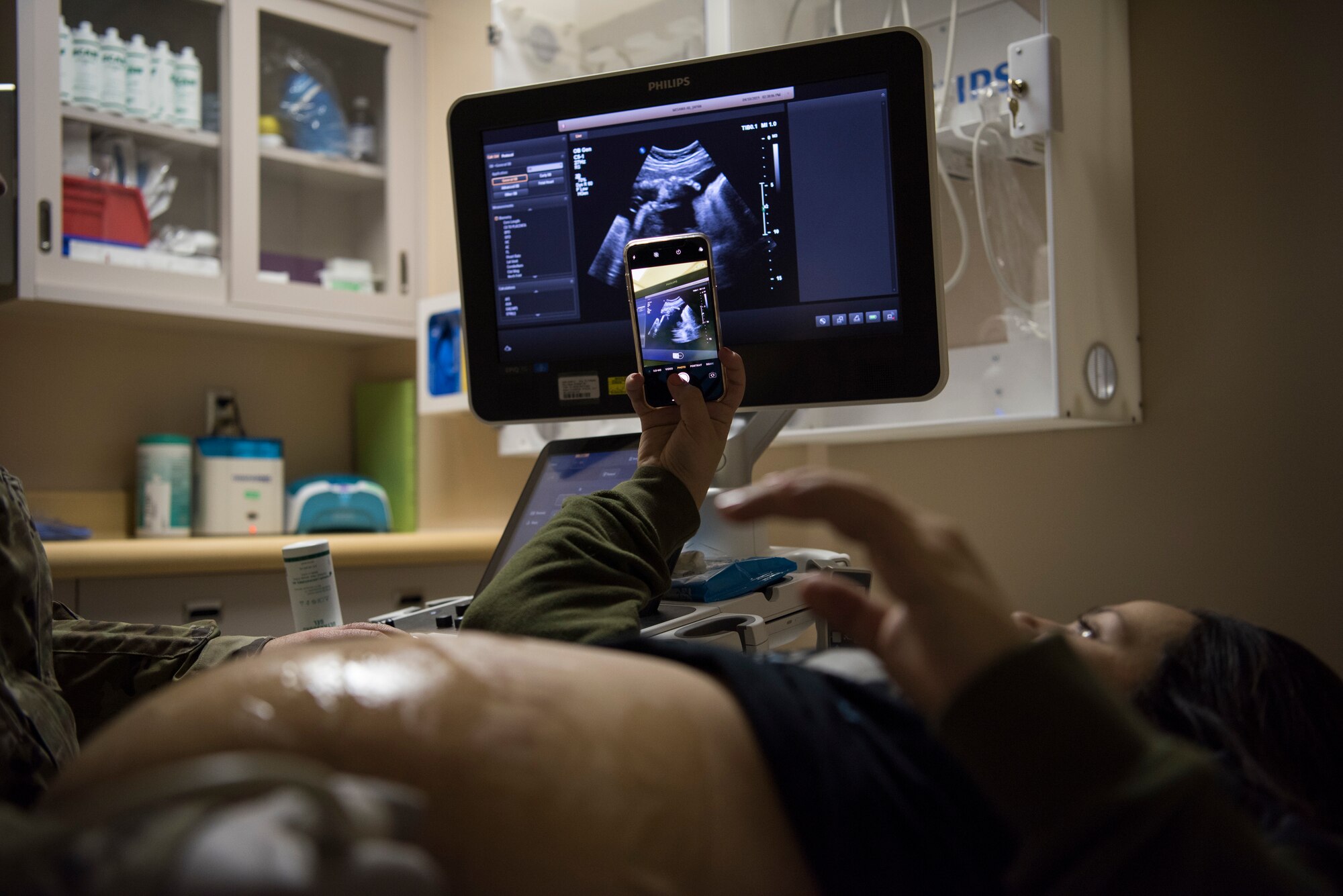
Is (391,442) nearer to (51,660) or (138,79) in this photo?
(138,79)

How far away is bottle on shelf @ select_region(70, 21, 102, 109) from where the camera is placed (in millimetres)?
1875

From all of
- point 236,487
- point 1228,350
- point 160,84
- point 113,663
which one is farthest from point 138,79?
point 1228,350

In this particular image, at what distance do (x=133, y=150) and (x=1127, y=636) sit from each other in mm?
2091

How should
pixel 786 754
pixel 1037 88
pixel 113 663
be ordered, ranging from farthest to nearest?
pixel 1037 88
pixel 113 663
pixel 786 754

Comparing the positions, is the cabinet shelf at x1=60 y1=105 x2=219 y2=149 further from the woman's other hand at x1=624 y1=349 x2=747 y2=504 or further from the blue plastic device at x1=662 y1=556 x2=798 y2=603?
the blue plastic device at x1=662 y1=556 x2=798 y2=603

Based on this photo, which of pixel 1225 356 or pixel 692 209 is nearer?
pixel 692 209

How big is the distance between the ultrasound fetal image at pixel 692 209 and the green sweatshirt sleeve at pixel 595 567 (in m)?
0.32

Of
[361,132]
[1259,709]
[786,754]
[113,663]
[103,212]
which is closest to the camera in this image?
[786,754]

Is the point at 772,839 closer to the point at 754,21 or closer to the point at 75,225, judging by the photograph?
the point at 754,21

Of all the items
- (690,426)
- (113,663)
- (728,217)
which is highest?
Result: (728,217)

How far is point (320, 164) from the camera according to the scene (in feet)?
7.29

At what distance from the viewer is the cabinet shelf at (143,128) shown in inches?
73.8

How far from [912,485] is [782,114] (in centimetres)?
81

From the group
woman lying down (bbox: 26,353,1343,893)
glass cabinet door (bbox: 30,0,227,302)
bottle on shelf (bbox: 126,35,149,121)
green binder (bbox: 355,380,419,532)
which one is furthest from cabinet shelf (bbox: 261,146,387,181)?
woman lying down (bbox: 26,353,1343,893)
